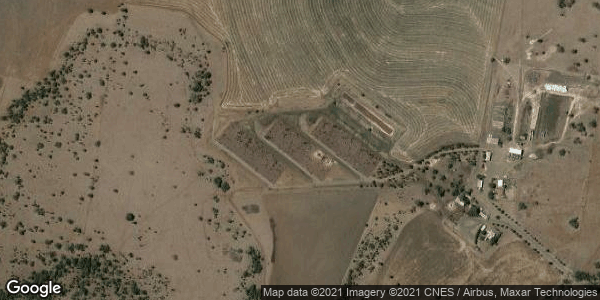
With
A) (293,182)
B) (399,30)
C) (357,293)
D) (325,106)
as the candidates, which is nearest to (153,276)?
(293,182)

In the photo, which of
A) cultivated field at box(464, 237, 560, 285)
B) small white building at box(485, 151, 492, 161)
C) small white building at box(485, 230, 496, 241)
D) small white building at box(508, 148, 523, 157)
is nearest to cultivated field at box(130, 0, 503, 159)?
small white building at box(485, 151, 492, 161)

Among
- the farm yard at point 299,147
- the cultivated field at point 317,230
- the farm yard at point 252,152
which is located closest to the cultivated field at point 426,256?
the cultivated field at point 317,230

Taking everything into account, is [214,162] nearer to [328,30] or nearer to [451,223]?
[328,30]

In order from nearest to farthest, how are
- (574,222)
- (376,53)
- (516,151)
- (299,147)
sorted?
(574,222) → (516,151) → (299,147) → (376,53)

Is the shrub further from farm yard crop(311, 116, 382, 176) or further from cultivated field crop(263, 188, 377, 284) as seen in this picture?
cultivated field crop(263, 188, 377, 284)

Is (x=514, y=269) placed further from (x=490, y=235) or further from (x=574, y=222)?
(x=574, y=222)

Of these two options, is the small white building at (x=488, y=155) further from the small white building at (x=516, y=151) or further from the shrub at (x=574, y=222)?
the shrub at (x=574, y=222)

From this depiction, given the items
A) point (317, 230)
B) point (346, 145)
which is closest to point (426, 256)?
point (317, 230)

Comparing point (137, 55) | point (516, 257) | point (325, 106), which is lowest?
point (516, 257)
